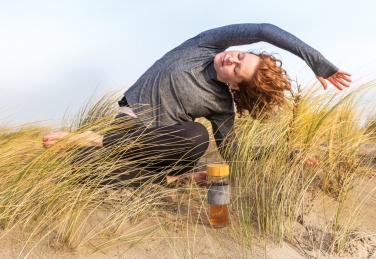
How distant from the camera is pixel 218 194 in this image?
89.1 inches

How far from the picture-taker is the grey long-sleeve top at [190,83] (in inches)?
113

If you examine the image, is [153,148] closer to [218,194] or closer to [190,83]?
[190,83]

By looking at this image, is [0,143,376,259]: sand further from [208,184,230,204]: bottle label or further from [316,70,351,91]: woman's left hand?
[316,70,351,91]: woman's left hand

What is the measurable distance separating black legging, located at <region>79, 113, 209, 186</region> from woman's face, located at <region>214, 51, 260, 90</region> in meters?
0.34

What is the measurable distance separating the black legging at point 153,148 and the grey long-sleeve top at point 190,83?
6.3 inches

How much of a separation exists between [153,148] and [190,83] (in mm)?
453

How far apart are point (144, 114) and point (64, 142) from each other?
22.0 inches

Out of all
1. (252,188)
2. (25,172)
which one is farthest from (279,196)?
(25,172)

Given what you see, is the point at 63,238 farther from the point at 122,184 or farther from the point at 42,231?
the point at 122,184

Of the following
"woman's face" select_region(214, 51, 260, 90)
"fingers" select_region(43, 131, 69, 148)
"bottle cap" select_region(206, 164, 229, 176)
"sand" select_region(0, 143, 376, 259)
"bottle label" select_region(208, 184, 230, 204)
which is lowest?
"sand" select_region(0, 143, 376, 259)

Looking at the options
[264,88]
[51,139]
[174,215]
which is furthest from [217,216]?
[51,139]

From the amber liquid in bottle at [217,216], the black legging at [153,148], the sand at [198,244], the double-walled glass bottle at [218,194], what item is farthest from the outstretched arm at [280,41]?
the amber liquid in bottle at [217,216]

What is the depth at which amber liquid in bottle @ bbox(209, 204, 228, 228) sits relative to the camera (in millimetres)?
2326

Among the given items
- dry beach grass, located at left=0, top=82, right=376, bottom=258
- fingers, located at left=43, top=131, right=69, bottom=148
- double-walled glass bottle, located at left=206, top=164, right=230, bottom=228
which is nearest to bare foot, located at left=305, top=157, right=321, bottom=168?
dry beach grass, located at left=0, top=82, right=376, bottom=258
